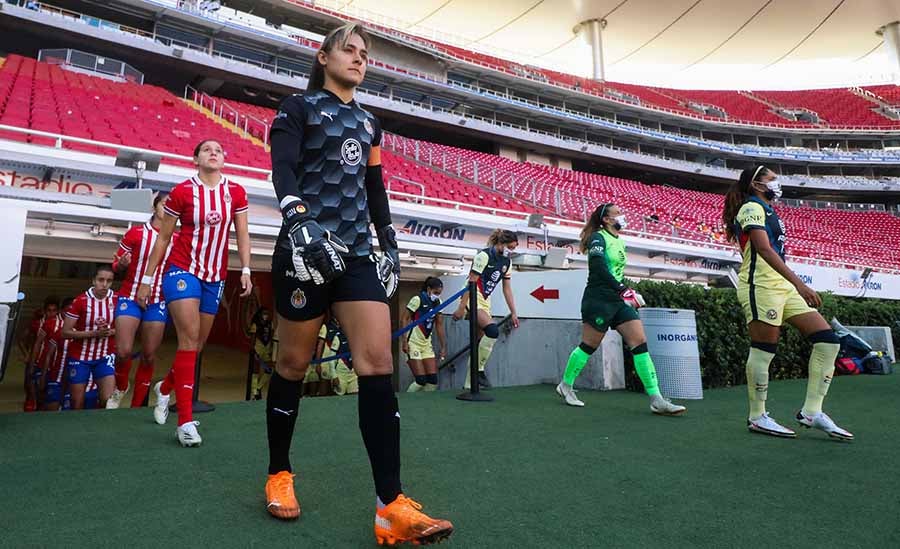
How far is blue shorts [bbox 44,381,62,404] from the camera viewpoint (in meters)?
4.66

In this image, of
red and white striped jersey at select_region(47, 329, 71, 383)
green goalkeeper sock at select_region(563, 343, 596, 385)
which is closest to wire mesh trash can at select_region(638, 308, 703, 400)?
green goalkeeper sock at select_region(563, 343, 596, 385)

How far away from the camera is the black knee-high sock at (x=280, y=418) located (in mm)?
1698

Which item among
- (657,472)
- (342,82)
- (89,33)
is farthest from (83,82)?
(657,472)

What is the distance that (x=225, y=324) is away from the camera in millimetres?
12297

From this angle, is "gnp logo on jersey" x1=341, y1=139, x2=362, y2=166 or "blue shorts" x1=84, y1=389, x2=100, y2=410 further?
"blue shorts" x1=84, y1=389, x2=100, y2=410

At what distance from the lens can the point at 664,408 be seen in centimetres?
348

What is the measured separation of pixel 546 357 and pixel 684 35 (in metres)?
49.6

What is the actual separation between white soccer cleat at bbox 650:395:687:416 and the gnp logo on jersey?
113 inches

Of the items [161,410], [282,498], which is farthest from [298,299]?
[161,410]

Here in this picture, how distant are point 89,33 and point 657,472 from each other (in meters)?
23.1

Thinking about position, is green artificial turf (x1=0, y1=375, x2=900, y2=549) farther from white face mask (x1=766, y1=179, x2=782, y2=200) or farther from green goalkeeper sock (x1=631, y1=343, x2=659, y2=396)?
white face mask (x1=766, y1=179, x2=782, y2=200)

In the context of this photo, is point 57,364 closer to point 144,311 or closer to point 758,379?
point 144,311

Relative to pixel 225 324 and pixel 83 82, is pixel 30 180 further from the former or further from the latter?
pixel 83 82

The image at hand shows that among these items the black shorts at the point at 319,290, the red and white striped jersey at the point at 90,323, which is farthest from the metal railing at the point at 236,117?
the black shorts at the point at 319,290
